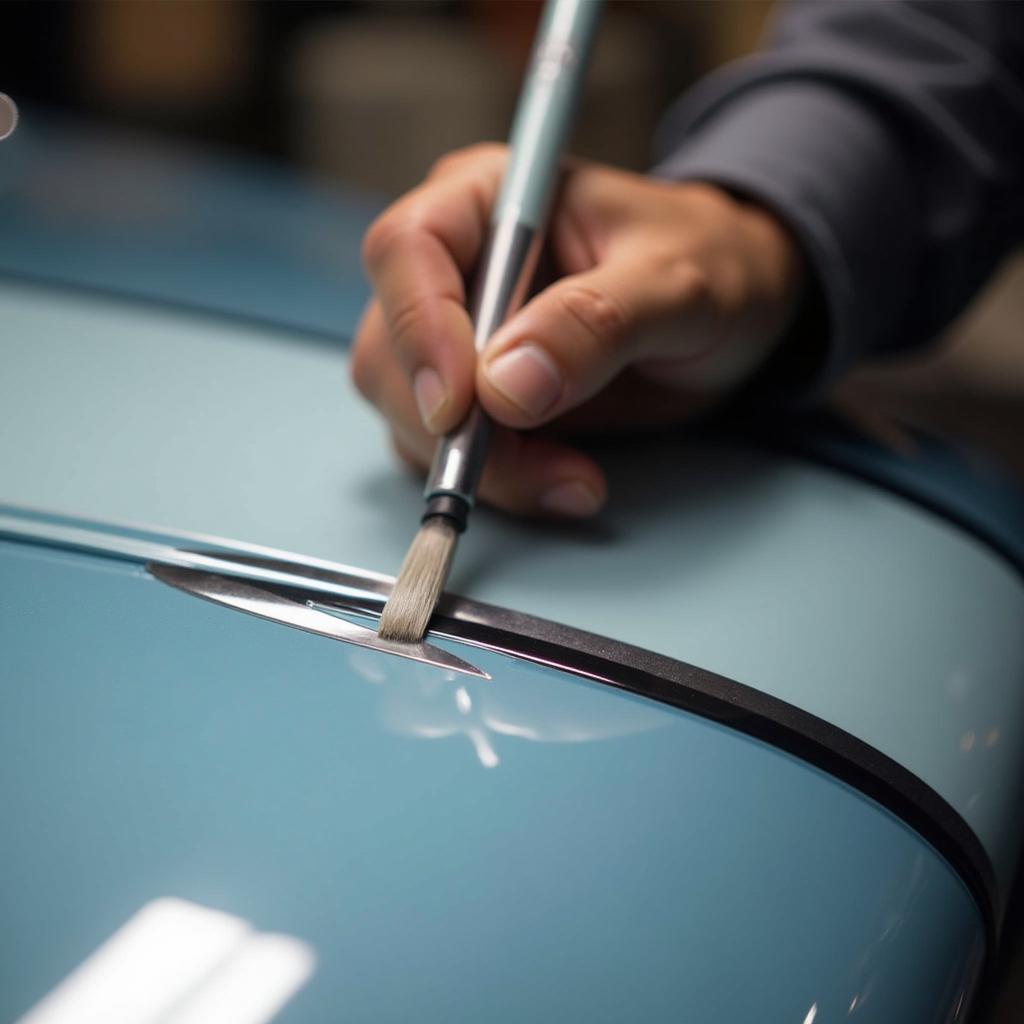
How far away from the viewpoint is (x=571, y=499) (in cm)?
38

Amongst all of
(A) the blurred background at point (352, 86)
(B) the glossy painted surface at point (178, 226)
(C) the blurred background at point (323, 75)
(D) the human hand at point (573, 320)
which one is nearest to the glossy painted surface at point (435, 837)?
(D) the human hand at point (573, 320)

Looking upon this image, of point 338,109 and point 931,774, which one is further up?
point 931,774

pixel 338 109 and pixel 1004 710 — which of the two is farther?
pixel 338 109

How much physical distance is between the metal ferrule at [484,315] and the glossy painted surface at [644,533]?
2 centimetres

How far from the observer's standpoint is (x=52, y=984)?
210mm

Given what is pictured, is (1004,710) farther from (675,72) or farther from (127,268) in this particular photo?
(675,72)

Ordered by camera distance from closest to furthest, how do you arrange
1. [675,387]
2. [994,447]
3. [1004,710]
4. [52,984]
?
1. [52,984]
2. [1004,710]
3. [675,387]
4. [994,447]

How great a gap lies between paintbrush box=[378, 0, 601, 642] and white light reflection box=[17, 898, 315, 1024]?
0.32ft

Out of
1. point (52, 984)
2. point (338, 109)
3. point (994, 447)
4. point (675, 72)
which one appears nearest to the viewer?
point (52, 984)

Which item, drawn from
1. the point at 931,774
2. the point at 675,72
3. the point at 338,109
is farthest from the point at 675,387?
the point at 675,72

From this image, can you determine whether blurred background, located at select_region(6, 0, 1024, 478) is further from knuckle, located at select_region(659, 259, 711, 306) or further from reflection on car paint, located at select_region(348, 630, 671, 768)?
reflection on car paint, located at select_region(348, 630, 671, 768)

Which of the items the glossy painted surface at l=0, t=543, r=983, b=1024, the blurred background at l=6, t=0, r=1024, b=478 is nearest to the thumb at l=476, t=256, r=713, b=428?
the glossy painted surface at l=0, t=543, r=983, b=1024

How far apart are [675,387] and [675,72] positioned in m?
1.21

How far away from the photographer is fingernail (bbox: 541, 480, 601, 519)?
375mm
